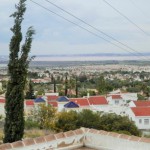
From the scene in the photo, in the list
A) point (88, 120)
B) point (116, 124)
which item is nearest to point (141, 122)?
point (88, 120)

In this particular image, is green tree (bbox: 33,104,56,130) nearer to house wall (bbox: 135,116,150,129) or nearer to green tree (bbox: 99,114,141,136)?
green tree (bbox: 99,114,141,136)

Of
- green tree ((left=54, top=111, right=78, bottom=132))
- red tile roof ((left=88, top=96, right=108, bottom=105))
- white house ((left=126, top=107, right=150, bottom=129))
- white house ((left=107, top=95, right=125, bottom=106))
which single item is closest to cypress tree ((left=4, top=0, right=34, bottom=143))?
green tree ((left=54, top=111, right=78, bottom=132))

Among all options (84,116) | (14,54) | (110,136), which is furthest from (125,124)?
(110,136)

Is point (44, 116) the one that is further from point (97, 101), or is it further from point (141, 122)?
point (97, 101)

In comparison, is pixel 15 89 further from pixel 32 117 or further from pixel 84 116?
pixel 32 117

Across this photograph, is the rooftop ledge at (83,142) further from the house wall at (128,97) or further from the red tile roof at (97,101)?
the house wall at (128,97)

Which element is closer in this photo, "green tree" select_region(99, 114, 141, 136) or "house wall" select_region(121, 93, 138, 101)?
"green tree" select_region(99, 114, 141, 136)
